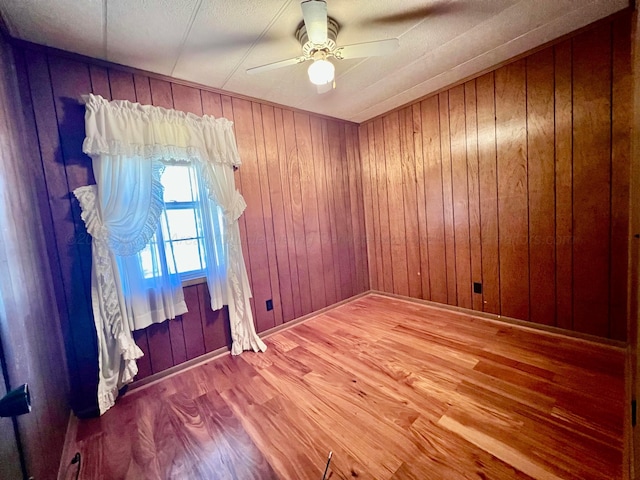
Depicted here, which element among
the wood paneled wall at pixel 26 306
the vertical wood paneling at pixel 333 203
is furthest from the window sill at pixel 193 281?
the vertical wood paneling at pixel 333 203

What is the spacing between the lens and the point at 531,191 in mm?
2092

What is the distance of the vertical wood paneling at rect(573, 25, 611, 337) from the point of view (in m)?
1.74

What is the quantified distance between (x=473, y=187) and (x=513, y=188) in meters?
0.32

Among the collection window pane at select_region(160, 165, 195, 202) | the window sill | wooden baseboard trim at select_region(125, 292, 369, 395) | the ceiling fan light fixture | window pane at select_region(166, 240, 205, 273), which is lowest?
wooden baseboard trim at select_region(125, 292, 369, 395)

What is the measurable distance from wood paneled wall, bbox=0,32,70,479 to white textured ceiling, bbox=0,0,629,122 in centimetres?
41

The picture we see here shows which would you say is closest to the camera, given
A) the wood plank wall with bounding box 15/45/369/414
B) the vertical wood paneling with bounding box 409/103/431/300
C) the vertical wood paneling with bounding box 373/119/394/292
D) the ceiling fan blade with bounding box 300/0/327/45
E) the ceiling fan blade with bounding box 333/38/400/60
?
the ceiling fan blade with bounding box 300/0/327/45

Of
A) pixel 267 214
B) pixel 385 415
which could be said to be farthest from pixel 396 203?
pixel 385 415

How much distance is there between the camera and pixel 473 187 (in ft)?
7.96

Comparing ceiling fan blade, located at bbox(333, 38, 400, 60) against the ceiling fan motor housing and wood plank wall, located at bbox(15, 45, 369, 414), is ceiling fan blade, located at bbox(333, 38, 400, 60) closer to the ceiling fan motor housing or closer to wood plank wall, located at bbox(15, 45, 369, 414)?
the ceiling fan motor housing

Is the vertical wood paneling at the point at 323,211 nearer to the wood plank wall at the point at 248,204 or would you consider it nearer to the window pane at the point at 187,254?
the wood plank wall at the point at 248,204

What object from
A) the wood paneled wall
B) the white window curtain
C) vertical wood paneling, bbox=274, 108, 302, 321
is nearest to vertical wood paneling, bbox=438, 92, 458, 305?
vertical wood paneling, bbox=274, 108, 302, 321

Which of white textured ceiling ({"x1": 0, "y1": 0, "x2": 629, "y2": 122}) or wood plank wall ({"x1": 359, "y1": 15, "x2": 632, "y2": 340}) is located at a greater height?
white textured ceiling ({"x1": 0, "y1": 0, "x2": 629, "y2": 122})

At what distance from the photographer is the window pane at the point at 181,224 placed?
1.96 metres

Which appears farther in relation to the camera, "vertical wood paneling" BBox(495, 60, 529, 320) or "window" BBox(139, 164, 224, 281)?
"vertical wood paneling" BBox(495, 60, 529, 320)
